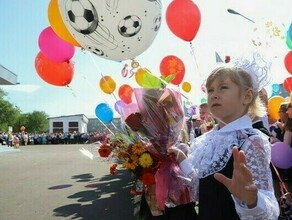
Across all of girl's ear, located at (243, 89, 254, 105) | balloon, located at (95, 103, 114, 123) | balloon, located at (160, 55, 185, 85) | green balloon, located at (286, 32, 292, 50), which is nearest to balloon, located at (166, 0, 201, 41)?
balloon, located at (160, 55, 185, 85)

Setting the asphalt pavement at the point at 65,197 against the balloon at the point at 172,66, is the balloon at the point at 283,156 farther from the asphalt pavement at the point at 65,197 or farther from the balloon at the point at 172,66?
the balloon at the point at 172,66

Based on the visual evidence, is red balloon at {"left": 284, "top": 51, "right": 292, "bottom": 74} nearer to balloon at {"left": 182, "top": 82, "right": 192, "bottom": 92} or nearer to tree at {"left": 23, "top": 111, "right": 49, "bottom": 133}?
balloon at {"left": 182, "top": 82, "right": 192, "bottom": 92}

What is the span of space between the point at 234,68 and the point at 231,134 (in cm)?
38

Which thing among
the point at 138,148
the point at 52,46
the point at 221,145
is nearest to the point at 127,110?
the point at 138,148

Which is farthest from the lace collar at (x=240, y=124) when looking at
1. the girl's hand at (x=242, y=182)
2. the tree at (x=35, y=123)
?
the tree at (x=35, y=123)

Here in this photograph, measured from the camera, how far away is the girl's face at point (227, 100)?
5.86 feet

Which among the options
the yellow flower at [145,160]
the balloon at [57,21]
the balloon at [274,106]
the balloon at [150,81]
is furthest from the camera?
the balloon at [274,106]

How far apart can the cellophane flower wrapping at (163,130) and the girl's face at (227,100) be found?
29.3 inches

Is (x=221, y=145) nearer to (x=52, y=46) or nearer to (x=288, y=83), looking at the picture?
(x=52, y=46)

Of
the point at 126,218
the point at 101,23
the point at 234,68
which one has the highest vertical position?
the point at 101,23

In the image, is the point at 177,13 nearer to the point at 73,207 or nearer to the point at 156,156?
the point at 156,156

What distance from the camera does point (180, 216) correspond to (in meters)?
2.69

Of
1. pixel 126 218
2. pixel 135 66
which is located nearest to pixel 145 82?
pixel 135 66

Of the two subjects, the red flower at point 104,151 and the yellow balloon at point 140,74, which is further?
the yellow balloon at point 140,74
